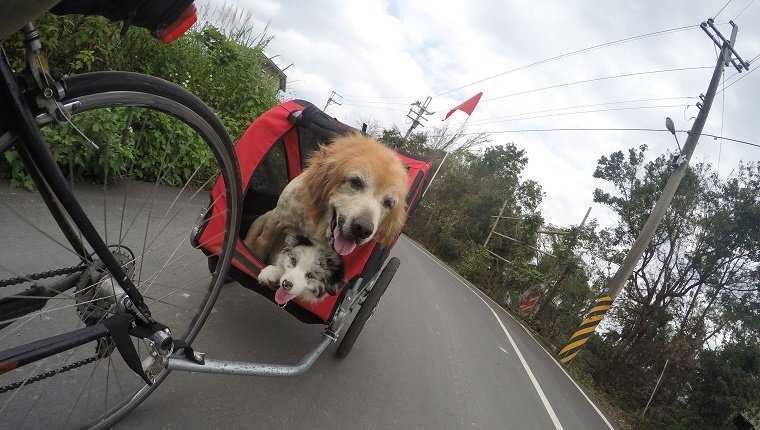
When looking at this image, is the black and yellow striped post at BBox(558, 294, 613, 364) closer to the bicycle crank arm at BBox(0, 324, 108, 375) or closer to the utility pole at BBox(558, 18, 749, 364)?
the utility pole at BBox(558, 18, 749, 364)

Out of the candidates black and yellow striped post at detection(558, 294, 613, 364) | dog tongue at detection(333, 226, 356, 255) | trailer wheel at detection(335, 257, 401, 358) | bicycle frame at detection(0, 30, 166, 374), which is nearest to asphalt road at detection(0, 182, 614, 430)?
trailer wheel at detection(335, 257, 401, 358)

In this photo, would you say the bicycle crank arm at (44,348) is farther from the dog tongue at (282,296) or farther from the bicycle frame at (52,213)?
the dog tongue at (282,296)

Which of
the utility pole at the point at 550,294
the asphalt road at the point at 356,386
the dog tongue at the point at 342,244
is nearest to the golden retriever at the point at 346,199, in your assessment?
the dog tongue at the point at 342,244

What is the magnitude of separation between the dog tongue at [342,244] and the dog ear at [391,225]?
0.24 m

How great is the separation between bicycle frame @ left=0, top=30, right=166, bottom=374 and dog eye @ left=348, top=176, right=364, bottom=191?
1338 millimetres

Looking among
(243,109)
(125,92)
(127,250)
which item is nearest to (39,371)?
(127,250)

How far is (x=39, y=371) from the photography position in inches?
75.0

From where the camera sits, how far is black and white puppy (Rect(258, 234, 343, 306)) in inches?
97.4

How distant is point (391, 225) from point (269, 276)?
86 centimetres

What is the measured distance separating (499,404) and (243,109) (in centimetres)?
620

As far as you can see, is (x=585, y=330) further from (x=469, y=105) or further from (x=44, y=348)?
(x=44, y=348)

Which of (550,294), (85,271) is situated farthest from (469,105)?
(85,271)

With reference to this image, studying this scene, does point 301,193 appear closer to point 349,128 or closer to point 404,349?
point 349,128

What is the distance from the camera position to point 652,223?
11492 mm
